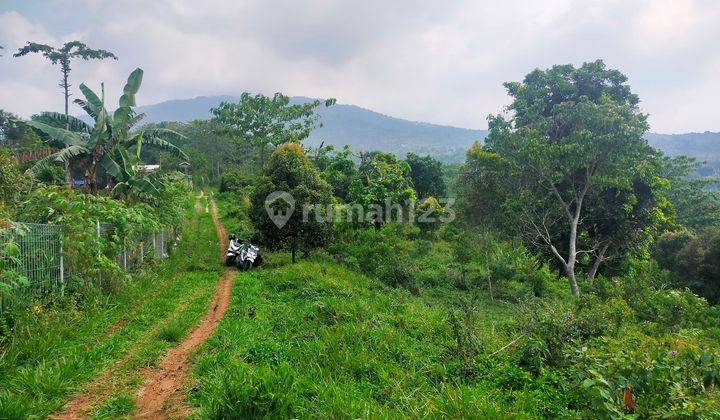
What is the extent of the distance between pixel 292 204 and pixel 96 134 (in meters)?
6.75

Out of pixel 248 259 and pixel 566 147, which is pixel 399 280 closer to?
pixel 248 259

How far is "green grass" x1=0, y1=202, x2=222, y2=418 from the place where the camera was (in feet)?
14.5

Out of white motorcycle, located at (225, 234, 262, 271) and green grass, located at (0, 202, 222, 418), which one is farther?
white motorcycle, located at (225, 234, 262, 271)

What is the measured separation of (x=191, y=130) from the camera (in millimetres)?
61688

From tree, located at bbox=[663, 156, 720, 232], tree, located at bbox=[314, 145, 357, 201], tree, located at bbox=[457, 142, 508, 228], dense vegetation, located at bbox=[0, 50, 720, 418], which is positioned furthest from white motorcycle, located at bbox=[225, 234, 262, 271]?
tree, located at bbox=[663, 156, 720, 232]

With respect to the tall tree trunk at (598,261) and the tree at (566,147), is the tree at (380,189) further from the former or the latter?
the tall tree trunk at (598,261)

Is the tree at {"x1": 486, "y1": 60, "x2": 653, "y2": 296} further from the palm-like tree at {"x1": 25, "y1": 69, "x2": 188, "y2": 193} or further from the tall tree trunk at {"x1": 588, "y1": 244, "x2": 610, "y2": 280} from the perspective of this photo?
the palm-like tree at {"x1": 25, "y1": 69, "x2": 188, "y2": 193}

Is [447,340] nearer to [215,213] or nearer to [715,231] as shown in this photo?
[715,231]

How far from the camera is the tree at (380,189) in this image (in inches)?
834

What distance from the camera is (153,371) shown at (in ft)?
17.6

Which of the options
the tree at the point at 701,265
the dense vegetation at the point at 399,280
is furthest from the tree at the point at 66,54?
the tree at the point at 701,265

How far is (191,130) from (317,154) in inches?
1666

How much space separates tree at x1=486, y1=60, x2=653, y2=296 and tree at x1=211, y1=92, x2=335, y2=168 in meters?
12.5

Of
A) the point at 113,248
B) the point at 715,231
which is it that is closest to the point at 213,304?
the point at 113,248
